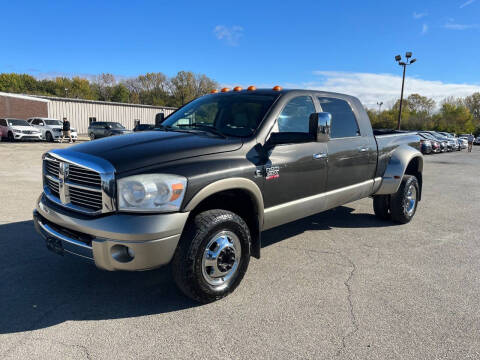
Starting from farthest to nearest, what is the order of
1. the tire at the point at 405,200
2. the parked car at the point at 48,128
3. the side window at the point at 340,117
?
the parked car at the point at 48,128
the tire at the point at 405,200
the side window at the point at 340,117

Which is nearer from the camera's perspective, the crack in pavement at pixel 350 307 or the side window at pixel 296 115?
the crack in pavement at pixel 350 307

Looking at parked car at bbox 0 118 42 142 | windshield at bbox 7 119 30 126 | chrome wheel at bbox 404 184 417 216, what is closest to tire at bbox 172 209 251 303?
chrome wheel at bbox 404 184 417 216

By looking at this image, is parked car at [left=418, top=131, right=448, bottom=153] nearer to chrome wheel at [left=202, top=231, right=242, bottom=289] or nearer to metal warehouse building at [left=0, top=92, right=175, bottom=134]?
chrome wheel at [left=202, top=231, right=242, bottom=289]

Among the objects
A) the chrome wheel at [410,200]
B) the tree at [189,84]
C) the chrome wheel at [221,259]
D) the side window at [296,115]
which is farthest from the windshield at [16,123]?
the tree at [189,84]

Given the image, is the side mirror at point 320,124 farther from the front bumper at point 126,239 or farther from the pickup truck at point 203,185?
the front bumper at point 126,239

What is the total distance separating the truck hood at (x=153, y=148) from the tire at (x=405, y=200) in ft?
10.7

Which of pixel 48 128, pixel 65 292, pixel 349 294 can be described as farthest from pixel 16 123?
pixel 349 294

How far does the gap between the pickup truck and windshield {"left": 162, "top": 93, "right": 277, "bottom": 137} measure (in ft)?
0.05

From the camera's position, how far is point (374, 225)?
18.0 ft

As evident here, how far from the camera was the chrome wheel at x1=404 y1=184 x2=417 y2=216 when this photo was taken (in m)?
5.49

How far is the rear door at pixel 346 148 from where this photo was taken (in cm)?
411

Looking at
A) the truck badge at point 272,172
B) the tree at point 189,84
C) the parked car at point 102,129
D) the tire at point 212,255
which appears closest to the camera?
the tire at point 212,255

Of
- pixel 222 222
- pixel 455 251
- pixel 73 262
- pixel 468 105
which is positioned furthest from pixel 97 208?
pixel 468 105

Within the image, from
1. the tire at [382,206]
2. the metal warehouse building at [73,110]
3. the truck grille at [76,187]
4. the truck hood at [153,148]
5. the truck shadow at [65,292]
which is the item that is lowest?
the truck shadow at [65,292]
